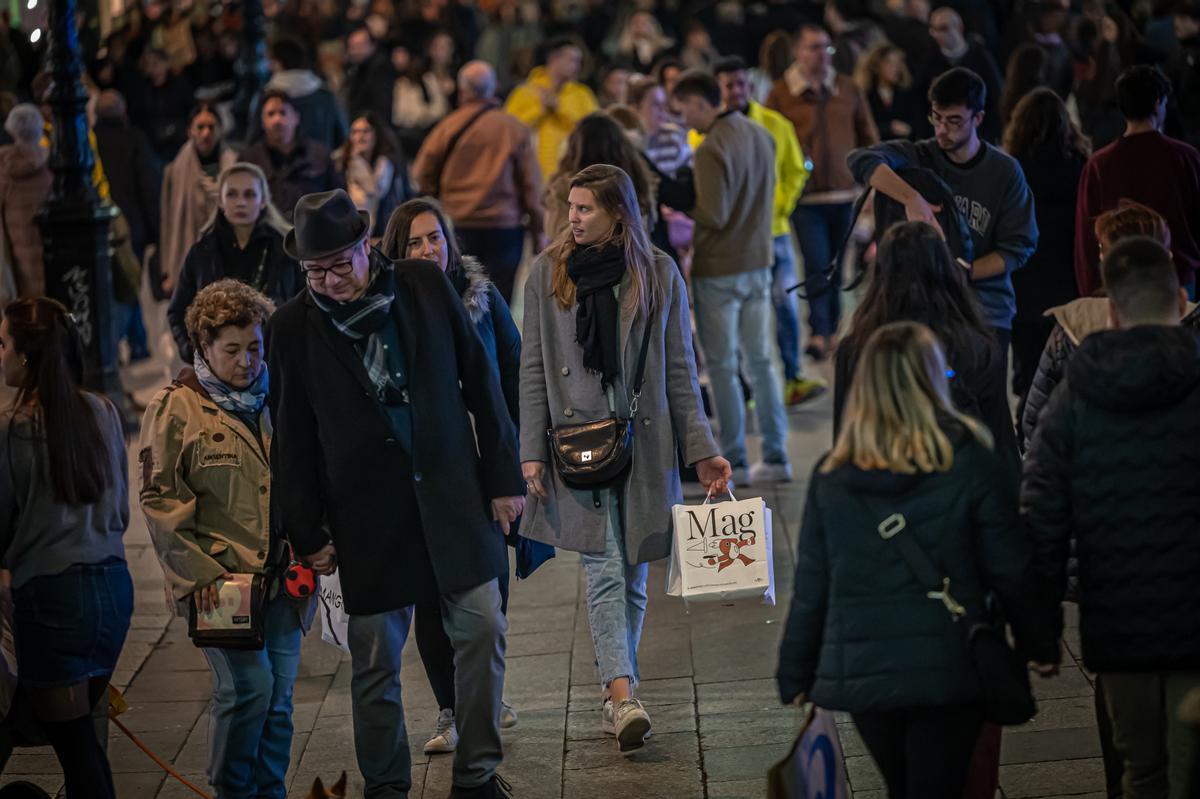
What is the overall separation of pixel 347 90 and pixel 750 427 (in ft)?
31.8

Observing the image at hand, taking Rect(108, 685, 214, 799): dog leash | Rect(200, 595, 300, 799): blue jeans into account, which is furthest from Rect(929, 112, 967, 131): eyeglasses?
Rect(108, 685, 214, 799): dog leash

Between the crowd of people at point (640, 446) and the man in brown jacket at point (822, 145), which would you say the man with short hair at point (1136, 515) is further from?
the man in brown jacket at point (822, 145)

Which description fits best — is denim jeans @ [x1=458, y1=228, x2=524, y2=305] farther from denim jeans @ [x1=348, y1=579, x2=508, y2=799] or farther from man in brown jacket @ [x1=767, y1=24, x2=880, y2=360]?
denim jeans @ [x1=348, y1=579, x2=508, y2=799]

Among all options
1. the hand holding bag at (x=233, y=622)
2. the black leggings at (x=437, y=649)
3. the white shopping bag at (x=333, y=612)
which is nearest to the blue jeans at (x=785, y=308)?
the black leggings at (x=437, y=649)

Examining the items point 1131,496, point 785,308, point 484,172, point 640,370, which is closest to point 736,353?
point 785,308

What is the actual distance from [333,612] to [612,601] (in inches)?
39.2

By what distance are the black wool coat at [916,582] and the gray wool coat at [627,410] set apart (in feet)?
6.36

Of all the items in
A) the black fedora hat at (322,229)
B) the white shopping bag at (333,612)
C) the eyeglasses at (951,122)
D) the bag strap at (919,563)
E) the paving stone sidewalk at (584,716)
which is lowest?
the paving stone sidewalk at (584,716)

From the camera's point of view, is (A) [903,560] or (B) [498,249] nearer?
(A) [903,560]

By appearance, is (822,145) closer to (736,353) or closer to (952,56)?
(952,56)

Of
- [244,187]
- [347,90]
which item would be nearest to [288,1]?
[347,90]

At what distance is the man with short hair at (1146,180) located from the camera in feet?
27.0

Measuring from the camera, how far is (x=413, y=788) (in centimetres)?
635

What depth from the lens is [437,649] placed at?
6582 millimetres
